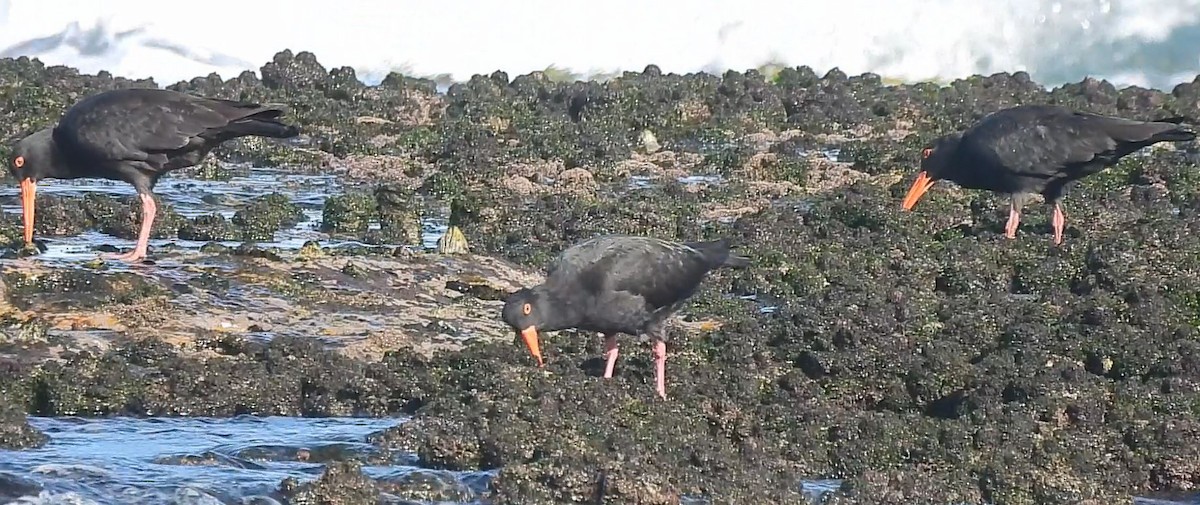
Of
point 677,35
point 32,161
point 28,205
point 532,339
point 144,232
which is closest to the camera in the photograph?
point 532,339

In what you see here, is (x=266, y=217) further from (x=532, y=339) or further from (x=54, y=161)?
(x=532, y=339)

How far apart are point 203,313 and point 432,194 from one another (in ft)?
17.1

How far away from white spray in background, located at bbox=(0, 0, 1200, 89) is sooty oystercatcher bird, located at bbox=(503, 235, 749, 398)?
2170cm

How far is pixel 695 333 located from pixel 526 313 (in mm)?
1758

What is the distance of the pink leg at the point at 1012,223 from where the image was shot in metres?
12.3

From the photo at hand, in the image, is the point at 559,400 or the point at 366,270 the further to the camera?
the point at 366,270

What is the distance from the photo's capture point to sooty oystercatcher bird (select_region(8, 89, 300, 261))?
10969 millimetres

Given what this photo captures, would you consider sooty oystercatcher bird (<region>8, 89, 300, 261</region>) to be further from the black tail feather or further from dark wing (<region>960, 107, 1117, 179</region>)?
dark wing (<region>960, 107, 1117, 179</region>)

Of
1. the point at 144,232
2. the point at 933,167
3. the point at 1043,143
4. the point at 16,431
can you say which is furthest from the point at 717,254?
the point at 933,167

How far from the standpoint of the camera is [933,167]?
1304 cm

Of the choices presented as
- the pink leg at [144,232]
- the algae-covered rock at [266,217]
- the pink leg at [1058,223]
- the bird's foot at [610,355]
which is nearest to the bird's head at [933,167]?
the pink leg at [1058,223]

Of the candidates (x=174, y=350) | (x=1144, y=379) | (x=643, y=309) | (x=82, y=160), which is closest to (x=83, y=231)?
(x=82, y=160)

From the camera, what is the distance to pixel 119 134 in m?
10.9

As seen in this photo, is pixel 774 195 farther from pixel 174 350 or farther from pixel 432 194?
pixel 174 350
